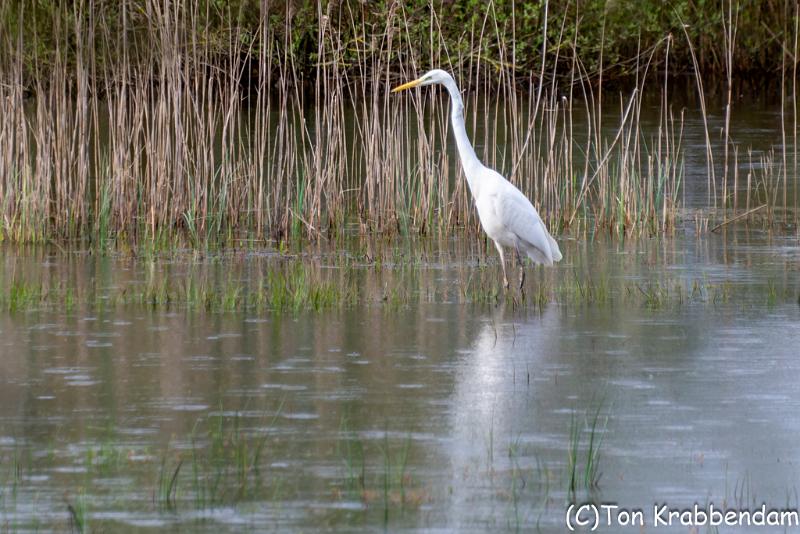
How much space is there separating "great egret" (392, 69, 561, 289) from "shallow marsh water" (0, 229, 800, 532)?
183 millimetres

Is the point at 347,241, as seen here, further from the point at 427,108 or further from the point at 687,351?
the point at 427,108

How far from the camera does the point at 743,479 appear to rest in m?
4.02

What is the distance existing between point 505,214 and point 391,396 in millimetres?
2833

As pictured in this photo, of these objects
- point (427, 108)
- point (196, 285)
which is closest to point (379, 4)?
point (427, 108)

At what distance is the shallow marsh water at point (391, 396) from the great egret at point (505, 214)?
0.18m

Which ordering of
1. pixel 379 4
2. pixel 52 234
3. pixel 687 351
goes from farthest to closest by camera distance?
pixel 379 4, pixel 52 234, pixel 687 351

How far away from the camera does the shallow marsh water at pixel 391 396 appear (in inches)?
152

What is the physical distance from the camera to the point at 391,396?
16.5 ft

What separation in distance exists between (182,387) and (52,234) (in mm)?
4307

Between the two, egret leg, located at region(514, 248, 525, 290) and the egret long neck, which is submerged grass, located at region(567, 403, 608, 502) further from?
the egret long neck

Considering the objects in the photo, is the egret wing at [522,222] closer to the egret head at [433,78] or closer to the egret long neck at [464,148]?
the egret long neck at [464,148]

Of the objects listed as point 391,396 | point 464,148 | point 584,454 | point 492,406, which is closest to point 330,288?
point 464,148

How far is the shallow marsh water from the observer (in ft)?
12.6

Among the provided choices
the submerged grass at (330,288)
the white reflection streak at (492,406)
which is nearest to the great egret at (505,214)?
the submerged grass at (330,288)
